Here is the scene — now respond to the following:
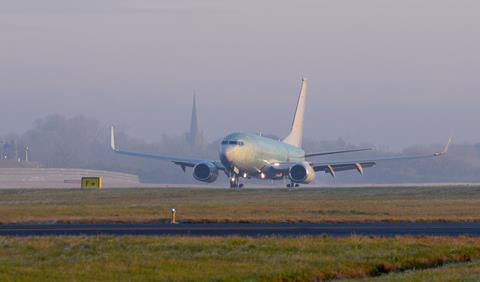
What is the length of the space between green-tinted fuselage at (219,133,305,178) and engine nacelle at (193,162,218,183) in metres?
2.88

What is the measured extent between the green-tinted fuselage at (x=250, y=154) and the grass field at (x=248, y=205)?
8.20 metres

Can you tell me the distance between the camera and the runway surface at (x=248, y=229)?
33.8 m

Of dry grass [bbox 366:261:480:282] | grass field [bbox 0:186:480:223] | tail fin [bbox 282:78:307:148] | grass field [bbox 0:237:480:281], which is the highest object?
tail fin [bbox 282:78:307:148]

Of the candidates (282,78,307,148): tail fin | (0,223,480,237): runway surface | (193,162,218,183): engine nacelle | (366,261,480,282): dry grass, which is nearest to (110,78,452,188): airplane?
(193,162,218,183): engine nacelle

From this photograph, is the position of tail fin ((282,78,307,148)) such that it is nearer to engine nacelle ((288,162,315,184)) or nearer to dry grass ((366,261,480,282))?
engine nacelle ((288,162,315,184))

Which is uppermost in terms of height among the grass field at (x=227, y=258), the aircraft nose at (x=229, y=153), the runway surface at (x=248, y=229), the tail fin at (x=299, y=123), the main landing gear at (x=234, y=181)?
the tail fin at (x=299, y=123)

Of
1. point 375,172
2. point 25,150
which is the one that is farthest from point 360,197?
point 25,150

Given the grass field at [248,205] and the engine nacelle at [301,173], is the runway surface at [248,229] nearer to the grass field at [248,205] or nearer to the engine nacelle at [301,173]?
the grass field at [248,205]

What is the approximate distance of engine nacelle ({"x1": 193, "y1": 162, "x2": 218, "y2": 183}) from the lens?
87.1 meters

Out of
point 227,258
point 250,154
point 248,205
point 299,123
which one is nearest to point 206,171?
point 250,154

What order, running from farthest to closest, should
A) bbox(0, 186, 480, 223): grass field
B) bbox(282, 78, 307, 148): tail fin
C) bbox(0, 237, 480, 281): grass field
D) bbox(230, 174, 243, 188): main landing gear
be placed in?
1. bbox(282, 78, 307, 148): tail fin
2. bbox(230, 174, 243, 188): main landing gear
3. bbox(0, 186, 480, 223): grass field
4. bbox(0, 237, 480, 281): grass field

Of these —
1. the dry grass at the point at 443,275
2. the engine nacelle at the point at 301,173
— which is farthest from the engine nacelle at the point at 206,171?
the dry grass at the point at 443,275

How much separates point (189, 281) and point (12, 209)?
104 ft

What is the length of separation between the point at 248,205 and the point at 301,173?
31.3 meters
